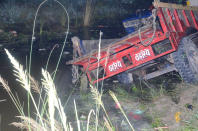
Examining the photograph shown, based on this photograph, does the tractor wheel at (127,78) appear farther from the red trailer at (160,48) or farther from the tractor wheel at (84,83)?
the tractor wheel at (84,83)

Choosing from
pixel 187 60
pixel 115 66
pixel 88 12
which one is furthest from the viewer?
pixel 88 12

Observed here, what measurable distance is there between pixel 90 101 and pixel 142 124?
144cm

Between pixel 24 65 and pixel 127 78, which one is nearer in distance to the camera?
pixel 127 78

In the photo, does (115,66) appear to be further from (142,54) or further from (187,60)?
(187,60)

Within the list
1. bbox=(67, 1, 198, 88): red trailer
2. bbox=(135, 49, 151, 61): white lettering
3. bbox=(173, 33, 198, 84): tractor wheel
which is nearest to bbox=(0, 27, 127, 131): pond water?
bbox=(67, 1, 198, 88): red trailer

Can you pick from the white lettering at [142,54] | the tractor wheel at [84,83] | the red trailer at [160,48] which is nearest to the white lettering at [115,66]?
the red trailer at [160,48]

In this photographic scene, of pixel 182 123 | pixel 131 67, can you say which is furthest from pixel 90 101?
pixel 182 123

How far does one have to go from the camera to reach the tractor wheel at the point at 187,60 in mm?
4008

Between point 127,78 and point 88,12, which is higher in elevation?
point 88,12

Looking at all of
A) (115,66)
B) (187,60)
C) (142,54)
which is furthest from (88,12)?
(187,60)

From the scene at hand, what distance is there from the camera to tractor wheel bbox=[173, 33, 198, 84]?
13.1ft

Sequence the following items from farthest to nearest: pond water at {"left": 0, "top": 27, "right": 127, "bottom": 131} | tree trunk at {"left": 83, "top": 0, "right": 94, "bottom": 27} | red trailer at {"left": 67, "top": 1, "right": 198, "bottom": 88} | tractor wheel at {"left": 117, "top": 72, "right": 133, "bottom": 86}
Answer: tree trunk at {"left": 83, "top": 0, "right": 94, "bottom": 27}, tractor wheel at {"left": 117, "top": 72, "right": 133, "bottom": 86}, red trailer at {"left": 67, "top": 1, "right": 198, "bottom": 88}, pond water at {"left": 0, "top": 27, "right": 127, "bottom": 131}

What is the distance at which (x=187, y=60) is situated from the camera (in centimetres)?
409

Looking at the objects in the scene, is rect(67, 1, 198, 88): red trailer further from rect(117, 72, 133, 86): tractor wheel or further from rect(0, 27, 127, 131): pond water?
rect(0, 27, 127, 131): pond water
